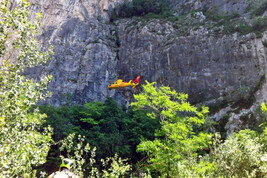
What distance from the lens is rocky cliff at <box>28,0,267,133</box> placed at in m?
24.1

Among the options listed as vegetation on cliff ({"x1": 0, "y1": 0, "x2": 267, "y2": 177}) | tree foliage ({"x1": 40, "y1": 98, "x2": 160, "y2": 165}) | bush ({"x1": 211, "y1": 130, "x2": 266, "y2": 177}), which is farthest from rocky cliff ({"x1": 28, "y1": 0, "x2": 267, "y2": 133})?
bush ({"x1": 211, "y1": 130, "x2": 266, "y2": 177})

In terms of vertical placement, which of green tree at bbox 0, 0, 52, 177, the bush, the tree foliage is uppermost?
green tree at bbox 0, 0, 52, 177

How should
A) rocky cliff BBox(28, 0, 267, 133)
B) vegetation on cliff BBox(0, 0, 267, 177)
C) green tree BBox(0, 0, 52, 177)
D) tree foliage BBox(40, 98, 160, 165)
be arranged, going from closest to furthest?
green tree BBox(0, 0, 52, 177) < vegetation on cliff BBox(0, 0, 267, 177) < tree foliage BBox(40, 98, 160, 165) < rocky cliff BBox(28, 0, 267, 133)

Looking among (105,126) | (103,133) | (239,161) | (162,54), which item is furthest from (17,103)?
(162,54)

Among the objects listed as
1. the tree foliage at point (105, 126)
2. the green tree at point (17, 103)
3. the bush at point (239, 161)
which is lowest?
the tree foliage at point (105, 126)

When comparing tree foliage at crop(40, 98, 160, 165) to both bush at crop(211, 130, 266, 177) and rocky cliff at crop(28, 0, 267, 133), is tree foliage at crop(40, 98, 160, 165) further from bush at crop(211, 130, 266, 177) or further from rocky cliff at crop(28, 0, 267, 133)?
bush at crop(211, 130, 266, 177)

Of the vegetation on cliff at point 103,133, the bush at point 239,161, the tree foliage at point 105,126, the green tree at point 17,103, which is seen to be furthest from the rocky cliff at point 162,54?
the green tree at point 17,103

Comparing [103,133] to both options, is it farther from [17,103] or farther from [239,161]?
[17,103]

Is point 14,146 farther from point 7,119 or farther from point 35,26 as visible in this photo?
point 35,26

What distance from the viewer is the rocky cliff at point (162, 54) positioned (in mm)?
24083

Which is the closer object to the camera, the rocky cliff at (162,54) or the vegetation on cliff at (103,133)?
the vegetation on cliff at (103,133)

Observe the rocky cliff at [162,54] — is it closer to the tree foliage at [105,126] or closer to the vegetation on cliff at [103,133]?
the vegetation on cliff at [103,133]

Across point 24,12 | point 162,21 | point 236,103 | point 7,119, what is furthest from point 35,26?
point 162,21

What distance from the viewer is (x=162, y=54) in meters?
29.5
